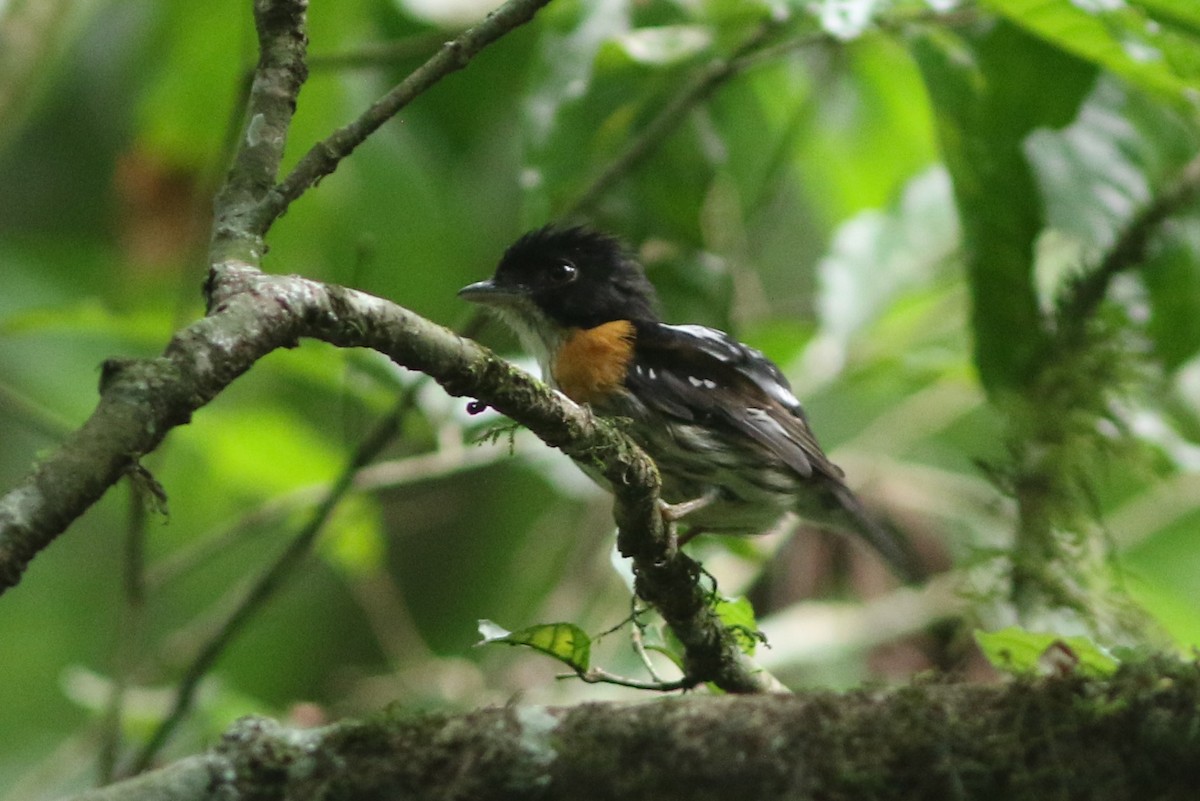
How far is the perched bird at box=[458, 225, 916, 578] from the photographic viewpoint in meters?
3.16

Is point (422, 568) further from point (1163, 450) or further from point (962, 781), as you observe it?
point (962, 781)

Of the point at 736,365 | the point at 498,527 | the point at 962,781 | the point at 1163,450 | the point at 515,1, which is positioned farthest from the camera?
the point at 498,527

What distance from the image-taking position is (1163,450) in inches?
152

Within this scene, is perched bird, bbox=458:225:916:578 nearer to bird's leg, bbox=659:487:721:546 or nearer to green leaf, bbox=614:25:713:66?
bird's leg, bbox=659:487:721:546

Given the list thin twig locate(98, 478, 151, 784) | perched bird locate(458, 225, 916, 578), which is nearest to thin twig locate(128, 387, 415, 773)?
thin twig locate(98, 478, 151, 784)

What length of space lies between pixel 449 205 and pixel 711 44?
149 centimetres

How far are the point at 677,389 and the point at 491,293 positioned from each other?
0.62 m

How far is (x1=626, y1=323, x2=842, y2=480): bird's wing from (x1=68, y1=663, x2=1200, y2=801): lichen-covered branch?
1300mm

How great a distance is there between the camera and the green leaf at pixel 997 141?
3252mm

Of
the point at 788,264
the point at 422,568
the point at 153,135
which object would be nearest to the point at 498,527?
the point at 422,568

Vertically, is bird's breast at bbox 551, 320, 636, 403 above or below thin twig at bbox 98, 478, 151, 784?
above

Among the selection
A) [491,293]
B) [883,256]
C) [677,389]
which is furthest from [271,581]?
[883,256]

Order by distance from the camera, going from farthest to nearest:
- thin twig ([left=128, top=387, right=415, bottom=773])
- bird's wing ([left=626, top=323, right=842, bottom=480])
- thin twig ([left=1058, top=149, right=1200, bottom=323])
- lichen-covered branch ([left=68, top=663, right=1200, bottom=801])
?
thin twig ([left=1058, top=149, right=1200, bottom=323]) → thin twig ([left=128, top=387, right=415, bottom=773]) → bird's wing ([left=626, top=323, right=842, bottom=480]) → lichen-covered branch ([left=68, top=663, right=1200, bottom=801])

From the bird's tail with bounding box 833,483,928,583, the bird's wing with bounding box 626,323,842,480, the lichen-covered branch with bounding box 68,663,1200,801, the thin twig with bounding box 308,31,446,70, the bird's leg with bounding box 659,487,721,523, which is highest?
the thin twig with bounding box 308,31,446,70
